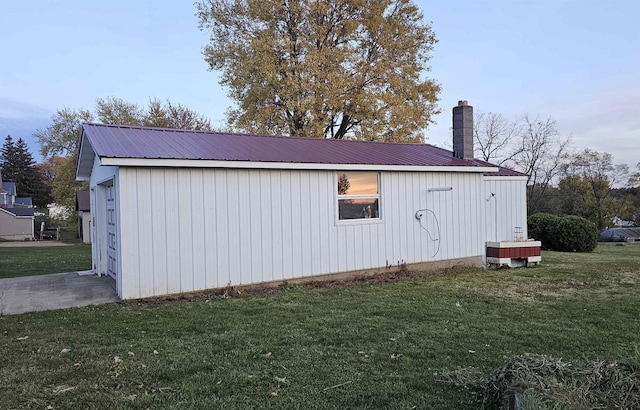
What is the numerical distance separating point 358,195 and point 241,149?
95.3 inches

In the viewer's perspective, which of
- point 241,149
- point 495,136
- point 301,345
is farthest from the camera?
point 495,136

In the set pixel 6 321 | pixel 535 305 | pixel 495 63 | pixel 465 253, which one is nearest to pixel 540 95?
pixel 495 63

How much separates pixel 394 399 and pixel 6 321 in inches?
193

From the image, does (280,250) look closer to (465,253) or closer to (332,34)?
(465,253)

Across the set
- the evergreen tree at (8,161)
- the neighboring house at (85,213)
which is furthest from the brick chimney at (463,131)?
the evergreen tree at (8,161)

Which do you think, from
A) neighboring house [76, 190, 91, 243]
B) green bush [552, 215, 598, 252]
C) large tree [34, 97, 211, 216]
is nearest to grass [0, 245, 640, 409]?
green bush [552, 215, 598, 252]

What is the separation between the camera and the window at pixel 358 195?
8430 mm

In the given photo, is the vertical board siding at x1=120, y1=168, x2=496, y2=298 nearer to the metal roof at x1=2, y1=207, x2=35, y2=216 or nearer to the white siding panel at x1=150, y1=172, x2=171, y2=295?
the white siding panel at x1=150, y1=172, x2=171, y2=295

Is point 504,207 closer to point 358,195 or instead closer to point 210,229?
point 358,195

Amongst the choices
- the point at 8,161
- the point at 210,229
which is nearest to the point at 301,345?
Answer: the point at 210,229

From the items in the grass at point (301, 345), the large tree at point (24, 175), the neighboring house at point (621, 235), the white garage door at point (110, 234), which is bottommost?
Result: the neighboring house at point (621, 235)

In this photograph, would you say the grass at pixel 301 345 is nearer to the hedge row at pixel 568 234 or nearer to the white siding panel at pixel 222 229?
the white siding panel at pixel 222 229

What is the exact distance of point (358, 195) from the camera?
8555 millimetres

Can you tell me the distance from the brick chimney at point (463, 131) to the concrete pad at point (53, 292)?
27.1 ft
